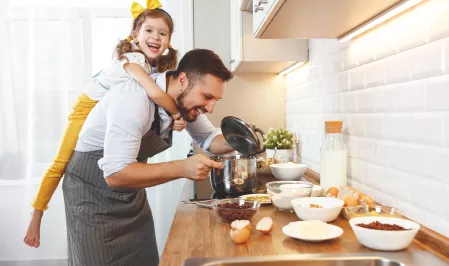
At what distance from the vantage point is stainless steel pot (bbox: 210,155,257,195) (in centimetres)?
171

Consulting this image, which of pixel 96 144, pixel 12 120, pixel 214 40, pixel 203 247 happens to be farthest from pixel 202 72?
pixel 12 120

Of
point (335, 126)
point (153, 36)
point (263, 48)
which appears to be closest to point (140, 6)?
point (153, 36)

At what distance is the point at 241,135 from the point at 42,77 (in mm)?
1966

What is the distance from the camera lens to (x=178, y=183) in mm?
3213

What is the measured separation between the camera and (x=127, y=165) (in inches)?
56.5

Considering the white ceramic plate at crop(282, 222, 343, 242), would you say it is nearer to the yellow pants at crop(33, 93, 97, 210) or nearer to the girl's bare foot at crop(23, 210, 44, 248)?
the yellow pants at crop(33, 93, 97, 210)

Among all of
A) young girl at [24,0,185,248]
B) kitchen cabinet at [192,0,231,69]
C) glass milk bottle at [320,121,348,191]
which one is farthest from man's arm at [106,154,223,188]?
kitchen cabinet at [192,0,231,69]

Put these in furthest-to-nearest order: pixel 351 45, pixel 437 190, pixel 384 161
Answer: pixel 351 45, pixel 384 161, pixel 437 190

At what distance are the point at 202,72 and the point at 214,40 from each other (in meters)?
1.53

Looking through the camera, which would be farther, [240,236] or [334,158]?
[334,158]

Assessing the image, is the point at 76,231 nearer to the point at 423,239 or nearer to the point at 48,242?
the point at 423,239

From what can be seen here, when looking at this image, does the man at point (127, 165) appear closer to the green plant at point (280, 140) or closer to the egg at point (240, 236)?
the egg at point (240, 236)

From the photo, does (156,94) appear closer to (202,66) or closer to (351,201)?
(202,66)

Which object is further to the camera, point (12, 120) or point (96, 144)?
point (12, 120)
